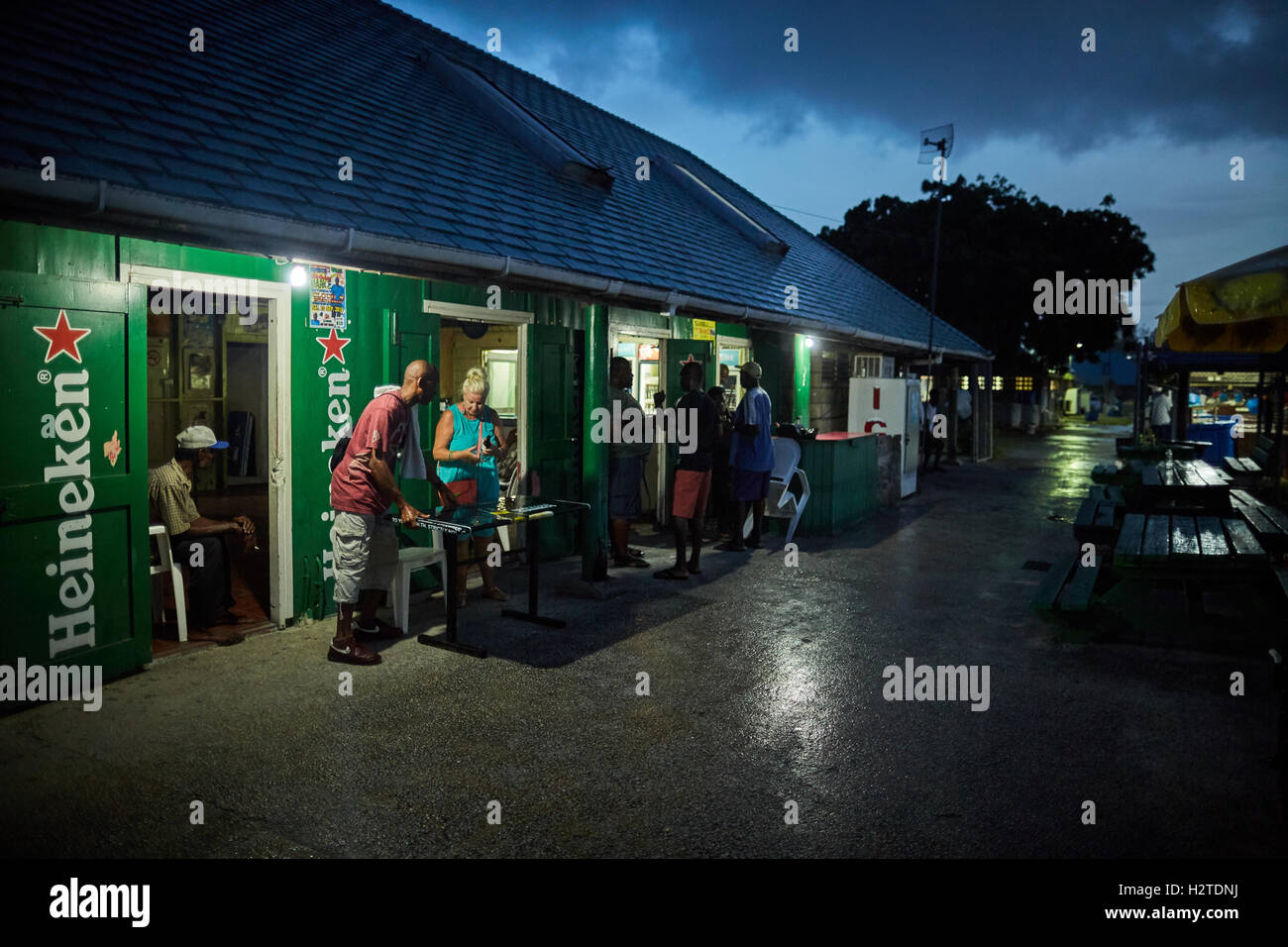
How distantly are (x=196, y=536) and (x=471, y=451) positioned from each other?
2084 millimetres

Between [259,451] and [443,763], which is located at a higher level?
[259,451]

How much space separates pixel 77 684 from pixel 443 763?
2.42 m

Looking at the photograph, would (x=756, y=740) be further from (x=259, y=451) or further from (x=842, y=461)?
(x=259, y=451)

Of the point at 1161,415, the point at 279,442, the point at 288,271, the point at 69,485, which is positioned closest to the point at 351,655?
the point at 279,442

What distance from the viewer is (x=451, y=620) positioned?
579 centimetres

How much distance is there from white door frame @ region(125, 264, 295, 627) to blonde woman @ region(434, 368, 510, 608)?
123 centimetres

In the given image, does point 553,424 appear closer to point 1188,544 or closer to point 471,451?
point 471,451

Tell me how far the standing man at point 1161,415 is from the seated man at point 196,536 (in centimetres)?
2334

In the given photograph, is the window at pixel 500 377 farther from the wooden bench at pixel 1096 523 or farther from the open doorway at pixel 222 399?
the wooden bench at pixel 1096 523

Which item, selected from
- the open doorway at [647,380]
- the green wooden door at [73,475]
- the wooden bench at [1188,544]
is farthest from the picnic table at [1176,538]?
the green wooden door at [73,475]

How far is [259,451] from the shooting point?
45.3ft

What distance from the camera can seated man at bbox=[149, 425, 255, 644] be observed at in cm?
582
